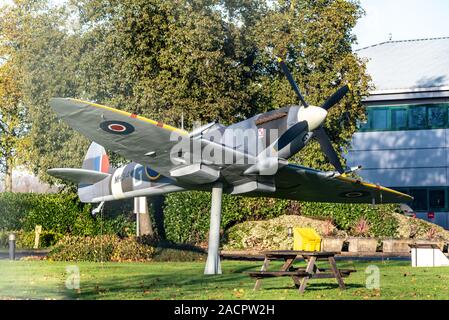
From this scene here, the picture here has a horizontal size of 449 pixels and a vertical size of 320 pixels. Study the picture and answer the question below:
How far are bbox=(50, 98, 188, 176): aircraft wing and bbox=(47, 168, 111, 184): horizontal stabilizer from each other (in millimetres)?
5176

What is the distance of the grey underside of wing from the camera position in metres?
24.7

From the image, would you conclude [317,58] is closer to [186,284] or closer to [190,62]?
[190,62]

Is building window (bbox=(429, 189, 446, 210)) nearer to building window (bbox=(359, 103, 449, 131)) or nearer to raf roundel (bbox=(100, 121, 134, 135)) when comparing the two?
building window (bbox=(359, 103, 449, 131))

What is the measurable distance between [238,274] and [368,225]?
17.8m

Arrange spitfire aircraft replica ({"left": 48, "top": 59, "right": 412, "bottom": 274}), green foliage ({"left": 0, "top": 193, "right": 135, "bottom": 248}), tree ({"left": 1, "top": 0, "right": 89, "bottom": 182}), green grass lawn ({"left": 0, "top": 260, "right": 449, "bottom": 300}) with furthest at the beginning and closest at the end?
green foliage ({"left": 0, "top": 193, "right": 135, "bottom": 248}) → tree ({"left": 1, "top": 0, "right": 89, "bottom": 182}) → spitfire aircraft replica ({"left": 48, "top": 59, "right": 412, "bottom": 274}) → green grass lawn ({"left": 0, "top": 260, "right": 449, "bottom": 300})

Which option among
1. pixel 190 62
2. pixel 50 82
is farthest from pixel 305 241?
pixel 50 82

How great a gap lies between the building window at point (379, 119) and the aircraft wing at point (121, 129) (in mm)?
33377

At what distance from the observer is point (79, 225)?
42.2 meters

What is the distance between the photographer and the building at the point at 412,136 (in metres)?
A: 52.1

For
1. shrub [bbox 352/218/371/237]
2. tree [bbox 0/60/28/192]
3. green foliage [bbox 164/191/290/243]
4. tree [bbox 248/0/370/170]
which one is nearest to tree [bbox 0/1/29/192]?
tree [bbox 0/60/28/192]

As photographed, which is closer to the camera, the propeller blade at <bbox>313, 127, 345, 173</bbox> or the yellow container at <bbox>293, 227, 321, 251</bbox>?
the yellow container at <bbox>293, 227, 321, 251</bbox>

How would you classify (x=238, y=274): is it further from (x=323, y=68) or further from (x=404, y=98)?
(x=404, y=98)

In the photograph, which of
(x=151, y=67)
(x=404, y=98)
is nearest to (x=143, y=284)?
(x=151, y=67)

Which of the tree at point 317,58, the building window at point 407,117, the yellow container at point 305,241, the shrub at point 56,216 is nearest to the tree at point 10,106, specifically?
the shrub at point 56,216
